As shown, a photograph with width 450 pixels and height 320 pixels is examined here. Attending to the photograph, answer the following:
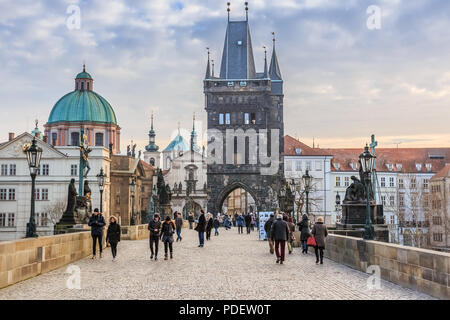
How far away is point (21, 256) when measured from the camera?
1174cm

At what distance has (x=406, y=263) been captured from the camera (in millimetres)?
10828

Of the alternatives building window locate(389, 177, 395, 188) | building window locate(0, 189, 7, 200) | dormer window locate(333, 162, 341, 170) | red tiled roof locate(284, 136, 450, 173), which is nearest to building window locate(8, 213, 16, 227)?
building window locate(0, 189, 7, 200)

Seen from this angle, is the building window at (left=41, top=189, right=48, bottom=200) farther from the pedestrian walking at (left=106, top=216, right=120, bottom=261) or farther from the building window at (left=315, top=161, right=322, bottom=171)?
the pedestrian walking at (left=106, top=216, right=120, bottom=261)

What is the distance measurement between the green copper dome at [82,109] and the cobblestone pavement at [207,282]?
224 feet

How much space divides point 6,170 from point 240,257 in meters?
51.5

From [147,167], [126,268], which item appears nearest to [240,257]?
[126,268]

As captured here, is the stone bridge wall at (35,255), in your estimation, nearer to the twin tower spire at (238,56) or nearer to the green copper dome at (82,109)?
the twin tower spire at (238,56)

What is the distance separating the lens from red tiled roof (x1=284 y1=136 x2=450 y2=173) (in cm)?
8262

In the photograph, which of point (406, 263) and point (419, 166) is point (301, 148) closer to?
point (419, 166)

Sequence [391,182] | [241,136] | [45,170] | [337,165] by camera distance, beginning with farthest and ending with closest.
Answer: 1. [391,182]
2. [337,165]
3. [241,136]
4. [45,170]

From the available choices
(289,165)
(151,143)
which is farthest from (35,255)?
(151,143)

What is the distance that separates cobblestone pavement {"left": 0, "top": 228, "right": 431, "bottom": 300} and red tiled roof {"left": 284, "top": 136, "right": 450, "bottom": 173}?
6604cm

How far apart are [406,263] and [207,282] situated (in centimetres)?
383
